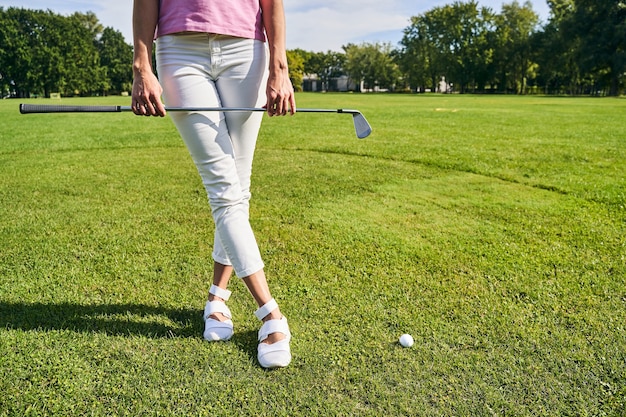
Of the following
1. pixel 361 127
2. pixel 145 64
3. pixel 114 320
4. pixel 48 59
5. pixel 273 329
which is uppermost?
pixel 48 59

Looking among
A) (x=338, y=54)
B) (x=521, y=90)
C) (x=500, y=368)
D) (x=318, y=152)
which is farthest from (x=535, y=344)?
(x=338, y=54)

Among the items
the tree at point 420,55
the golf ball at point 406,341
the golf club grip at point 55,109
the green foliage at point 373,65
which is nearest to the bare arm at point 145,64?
the golf club grip at point 55,109

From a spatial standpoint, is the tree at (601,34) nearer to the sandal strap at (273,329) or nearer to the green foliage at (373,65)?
the green foliage at (373,65)

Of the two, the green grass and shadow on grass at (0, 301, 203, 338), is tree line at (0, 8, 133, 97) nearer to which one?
the green grass

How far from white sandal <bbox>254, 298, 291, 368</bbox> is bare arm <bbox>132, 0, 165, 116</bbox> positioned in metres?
1.13

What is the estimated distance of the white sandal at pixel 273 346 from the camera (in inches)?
91.4

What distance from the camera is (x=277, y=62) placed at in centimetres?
242

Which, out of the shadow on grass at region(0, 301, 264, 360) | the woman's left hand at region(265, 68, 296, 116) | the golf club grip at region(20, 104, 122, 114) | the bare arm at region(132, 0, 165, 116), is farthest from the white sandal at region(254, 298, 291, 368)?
the golf club grip at region(20, 104, 122, 114)

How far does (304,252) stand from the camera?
153 inches

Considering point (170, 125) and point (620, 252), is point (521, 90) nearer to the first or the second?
point (170, 125)

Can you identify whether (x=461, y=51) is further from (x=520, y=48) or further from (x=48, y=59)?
(x=48, y=59)

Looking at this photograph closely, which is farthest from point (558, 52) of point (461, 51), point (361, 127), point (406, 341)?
point (406, 341)

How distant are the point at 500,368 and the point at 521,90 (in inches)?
3004

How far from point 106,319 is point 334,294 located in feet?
4.61
